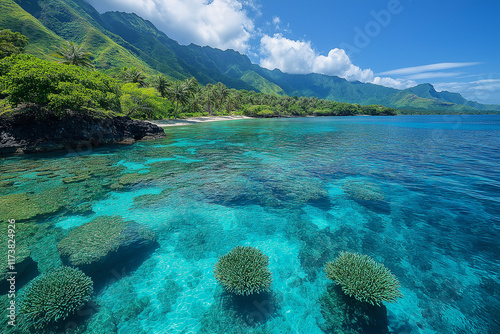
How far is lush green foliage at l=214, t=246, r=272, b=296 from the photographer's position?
625 cm

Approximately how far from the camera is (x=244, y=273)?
646 centimetres

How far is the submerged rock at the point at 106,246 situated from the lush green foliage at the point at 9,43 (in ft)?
178

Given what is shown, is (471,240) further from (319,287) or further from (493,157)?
(493,157)

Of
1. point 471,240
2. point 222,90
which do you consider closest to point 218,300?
point 471,240

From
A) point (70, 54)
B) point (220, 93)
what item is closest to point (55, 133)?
point (70, 54)

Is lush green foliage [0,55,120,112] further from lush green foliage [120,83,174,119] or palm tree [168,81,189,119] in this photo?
palm tree [168,81,189,119]

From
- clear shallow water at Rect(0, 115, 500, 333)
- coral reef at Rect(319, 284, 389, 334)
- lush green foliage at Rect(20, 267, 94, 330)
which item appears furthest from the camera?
clear shallow water at Rect(0, 115, 500, 333)

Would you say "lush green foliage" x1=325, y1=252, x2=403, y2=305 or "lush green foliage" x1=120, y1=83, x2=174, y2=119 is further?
"lush green foliage" x1=120, y1=83, x2=174, y2=119

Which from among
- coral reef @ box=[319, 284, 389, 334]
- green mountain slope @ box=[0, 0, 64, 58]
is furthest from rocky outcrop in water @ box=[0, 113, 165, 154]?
green mountain slope @ box=[0, 0, 64, 58]

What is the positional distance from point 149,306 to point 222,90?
126 meters

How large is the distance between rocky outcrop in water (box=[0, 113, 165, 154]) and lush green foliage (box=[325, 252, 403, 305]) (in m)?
38.8

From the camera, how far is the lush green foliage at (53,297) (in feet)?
16.8

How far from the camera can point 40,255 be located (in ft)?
26.5

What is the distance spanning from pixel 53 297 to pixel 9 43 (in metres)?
66.6
